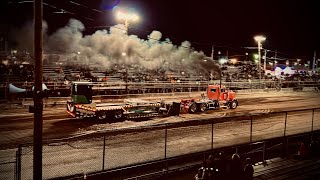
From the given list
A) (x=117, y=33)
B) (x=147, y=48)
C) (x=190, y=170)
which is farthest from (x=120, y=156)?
(x=147, y=48)

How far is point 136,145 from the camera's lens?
12.8m

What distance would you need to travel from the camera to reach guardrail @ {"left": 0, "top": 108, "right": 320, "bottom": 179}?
10246mm

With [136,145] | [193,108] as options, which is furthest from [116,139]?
[193,108]

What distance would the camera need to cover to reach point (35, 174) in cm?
728

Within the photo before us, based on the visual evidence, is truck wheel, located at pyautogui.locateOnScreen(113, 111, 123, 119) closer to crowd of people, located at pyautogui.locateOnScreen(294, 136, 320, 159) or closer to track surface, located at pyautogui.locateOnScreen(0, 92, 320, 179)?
track surface, located at pyautogui.locateOnScreen(0, 92, 320, 179)

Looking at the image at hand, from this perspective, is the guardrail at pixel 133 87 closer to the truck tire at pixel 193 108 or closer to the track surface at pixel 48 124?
the track surface at pixel 48 124

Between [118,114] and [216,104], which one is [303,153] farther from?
[216,104]

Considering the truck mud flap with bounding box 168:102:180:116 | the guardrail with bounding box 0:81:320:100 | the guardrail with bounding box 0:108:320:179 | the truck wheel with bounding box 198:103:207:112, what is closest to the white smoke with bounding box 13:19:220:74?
the guardrail with bounding box 0:81:320:100

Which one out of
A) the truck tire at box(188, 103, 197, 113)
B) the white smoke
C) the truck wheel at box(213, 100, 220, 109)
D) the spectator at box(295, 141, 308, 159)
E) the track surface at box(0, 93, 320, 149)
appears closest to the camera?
the spectator at box(295, 141, 308, 159)

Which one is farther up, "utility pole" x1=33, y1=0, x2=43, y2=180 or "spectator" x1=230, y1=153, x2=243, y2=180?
"utility pole" x1=33, y1=0, x2=43, y2=180

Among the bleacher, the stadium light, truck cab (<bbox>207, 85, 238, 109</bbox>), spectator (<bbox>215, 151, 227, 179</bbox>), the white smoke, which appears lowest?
the bleacher

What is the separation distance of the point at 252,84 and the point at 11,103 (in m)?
31.8

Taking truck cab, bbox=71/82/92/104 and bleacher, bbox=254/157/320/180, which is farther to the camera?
truck cab, bbox=71/82/92/104

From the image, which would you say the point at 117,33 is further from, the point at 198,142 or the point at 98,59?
the point at 198,142
